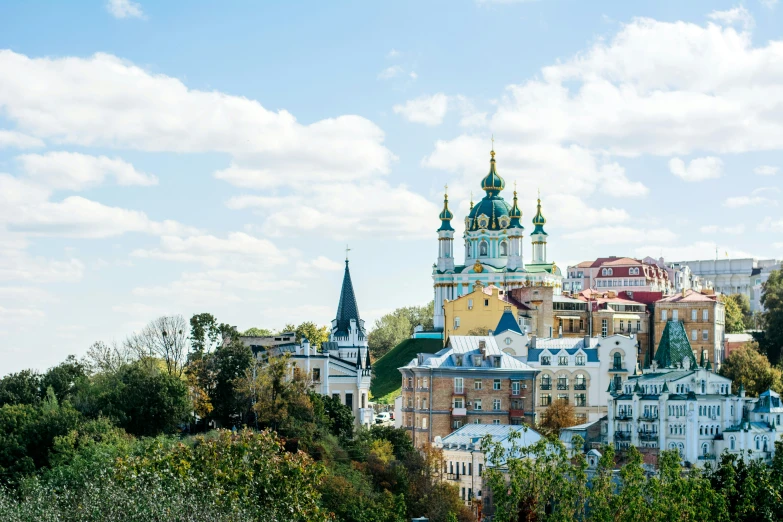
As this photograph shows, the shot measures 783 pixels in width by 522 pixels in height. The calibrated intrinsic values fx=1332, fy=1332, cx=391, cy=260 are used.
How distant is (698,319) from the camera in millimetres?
107312

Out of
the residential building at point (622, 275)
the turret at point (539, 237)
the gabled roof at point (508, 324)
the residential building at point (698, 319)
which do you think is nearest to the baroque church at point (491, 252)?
the turret at point (539, 237)

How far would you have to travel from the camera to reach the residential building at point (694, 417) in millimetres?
76188

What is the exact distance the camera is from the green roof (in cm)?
8875

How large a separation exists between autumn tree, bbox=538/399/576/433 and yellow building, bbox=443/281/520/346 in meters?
20.2

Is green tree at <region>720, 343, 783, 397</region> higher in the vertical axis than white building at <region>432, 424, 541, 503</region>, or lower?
higher

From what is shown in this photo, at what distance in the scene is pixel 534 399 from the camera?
3450 inches

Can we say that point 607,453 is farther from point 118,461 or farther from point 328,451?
point 118,461

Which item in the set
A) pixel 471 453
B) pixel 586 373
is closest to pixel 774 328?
pixel 586 373

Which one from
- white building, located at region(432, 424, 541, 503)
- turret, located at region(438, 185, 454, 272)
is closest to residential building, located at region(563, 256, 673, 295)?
turret, located at region(438, 185, 454, 272)

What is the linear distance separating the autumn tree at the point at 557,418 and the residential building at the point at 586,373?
242 cm

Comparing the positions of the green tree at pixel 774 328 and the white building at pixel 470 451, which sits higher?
the green tree at pixel 774 328

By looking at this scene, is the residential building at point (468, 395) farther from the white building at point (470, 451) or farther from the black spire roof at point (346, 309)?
the black spire roof at point (346, 309)

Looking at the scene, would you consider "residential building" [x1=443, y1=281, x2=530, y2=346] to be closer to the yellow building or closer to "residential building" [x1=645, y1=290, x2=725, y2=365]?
the yellow building

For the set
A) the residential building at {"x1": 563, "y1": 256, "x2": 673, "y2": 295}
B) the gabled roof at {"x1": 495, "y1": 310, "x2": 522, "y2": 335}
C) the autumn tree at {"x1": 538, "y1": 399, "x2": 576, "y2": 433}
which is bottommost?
the autumn tree at {"x1": 538, "y1": 399, "x2": 576, "y2": 433}
